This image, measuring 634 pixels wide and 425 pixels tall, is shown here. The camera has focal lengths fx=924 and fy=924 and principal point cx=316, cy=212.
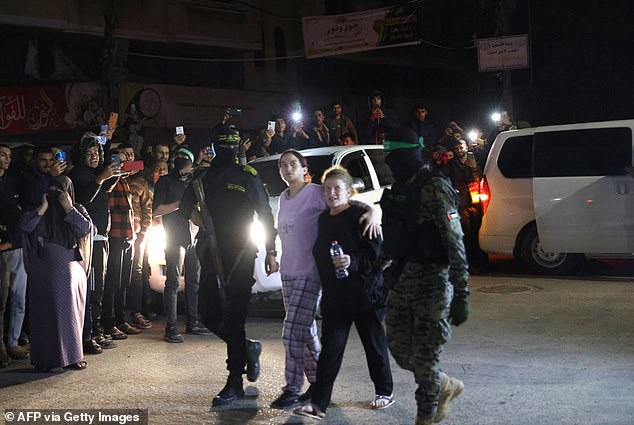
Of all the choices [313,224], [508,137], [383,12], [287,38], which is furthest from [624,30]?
[313,224]

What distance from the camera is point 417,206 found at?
5.73m

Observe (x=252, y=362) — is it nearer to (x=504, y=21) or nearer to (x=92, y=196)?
(x=92, y=196)

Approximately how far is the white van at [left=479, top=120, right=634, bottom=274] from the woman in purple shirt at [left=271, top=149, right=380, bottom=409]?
6.45 m

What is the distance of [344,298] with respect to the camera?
21.0 ft

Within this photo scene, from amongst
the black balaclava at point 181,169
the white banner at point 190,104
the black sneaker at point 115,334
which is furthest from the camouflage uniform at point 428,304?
the white banner at point 190,104

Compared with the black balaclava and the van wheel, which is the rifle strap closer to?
the black balaclava

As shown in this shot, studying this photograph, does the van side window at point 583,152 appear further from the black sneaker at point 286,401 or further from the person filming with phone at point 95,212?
the black sneaker at point 286,401

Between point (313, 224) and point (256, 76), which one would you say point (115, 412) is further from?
point (256, 76)

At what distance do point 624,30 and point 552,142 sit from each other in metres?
13.1

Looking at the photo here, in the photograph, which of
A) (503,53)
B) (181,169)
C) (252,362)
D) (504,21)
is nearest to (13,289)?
(181,169)

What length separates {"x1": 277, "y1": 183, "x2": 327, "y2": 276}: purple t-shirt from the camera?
672 centimetres

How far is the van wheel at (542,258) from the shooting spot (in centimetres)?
1293

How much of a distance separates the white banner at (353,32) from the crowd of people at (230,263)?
1405 cm

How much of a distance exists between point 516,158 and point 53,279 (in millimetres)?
7309
